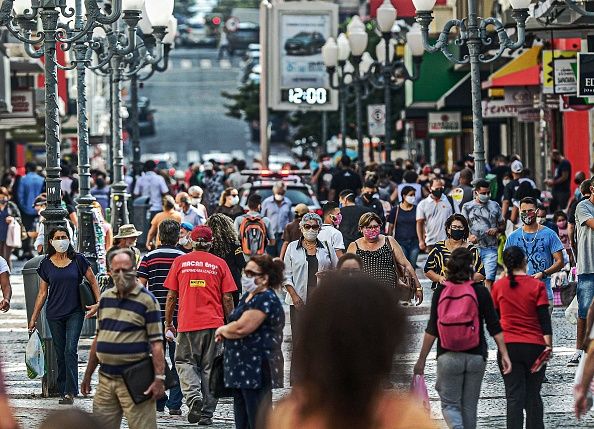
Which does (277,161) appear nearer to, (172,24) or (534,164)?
(534,164)

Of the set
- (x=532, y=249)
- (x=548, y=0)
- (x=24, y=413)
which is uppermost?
(x=548, y=0)

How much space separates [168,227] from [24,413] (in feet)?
6.27

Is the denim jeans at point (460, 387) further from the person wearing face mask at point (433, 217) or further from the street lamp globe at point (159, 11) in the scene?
the street lamp globe at point (159, 11)

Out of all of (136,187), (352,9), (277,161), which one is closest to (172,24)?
(136,187)

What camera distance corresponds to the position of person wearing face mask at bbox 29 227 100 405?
13.9 metres

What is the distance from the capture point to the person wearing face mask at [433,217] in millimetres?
22672

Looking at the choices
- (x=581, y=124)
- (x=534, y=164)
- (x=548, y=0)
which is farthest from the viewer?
(x=534, y=164)

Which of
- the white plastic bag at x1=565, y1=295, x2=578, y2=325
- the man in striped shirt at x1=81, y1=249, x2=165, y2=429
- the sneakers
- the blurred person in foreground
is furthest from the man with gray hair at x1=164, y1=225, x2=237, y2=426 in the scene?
the blurred person in foreground

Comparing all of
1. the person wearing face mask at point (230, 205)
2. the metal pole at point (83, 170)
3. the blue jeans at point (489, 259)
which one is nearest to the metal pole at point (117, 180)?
the person wearing face mask at point (230, 205)

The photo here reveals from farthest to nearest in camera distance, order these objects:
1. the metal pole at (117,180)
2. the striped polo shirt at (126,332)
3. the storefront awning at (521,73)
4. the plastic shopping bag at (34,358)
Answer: the storefront awning at (521,73)
the metal pole at (117,180)
the plastic shopping bag at (34,358)
the striped polo shirt at (126,332)

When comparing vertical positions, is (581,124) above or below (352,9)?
below

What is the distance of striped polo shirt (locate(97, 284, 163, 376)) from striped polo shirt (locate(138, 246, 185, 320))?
338cm

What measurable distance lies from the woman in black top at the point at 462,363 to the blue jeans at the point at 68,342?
4.41 meters

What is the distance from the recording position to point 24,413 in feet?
43.4
